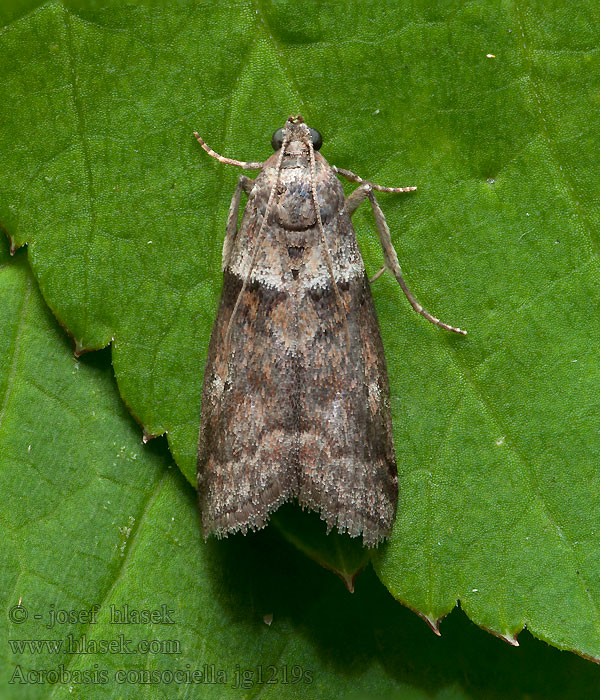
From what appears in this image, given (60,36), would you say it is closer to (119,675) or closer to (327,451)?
(327,451)

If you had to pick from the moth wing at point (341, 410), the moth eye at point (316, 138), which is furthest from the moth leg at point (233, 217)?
the moth wing at point (341, 410)

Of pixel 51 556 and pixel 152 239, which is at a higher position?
pixel 152 239

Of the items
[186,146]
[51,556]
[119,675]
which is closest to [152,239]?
[186,146]

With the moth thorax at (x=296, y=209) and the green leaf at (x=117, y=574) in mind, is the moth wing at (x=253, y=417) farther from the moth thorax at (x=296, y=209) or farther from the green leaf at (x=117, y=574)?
the green leaf at (x=117, y=574)

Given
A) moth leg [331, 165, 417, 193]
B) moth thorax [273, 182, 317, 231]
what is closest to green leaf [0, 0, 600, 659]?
moth leg [331, 165, 417, 193]

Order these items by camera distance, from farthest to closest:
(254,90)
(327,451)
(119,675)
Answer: (119,675), (254,90), (327,451)

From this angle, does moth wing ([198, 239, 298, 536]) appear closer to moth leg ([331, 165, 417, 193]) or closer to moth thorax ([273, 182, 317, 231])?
moth thorax ([273, 182, 317, 231])
